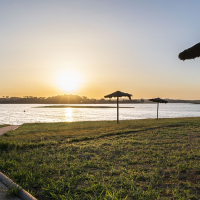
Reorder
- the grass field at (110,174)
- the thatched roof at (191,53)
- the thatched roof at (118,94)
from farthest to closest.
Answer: the thatched roof at (118,94) → the thatched roof at (191,53) → the grass field at (110,174)

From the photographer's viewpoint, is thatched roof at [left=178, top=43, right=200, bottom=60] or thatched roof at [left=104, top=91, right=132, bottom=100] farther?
thatched roof at [left=104, top=91, right=132, bottom=100]

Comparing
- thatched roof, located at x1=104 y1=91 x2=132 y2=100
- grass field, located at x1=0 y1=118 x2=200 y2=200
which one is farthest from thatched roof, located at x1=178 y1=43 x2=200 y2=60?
thatched roof, located at x1=104 y1=91 x2=132 y2=100

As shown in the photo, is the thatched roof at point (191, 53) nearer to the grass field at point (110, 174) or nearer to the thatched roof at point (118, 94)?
the grass field at point (110, 174)

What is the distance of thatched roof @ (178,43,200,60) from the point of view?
17.9ft

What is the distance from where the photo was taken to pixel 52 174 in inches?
167

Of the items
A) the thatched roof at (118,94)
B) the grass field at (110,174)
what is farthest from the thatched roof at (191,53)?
the thatched roof at (118,94)

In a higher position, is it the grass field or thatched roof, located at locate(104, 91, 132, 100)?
thatched roof, located at locate(104, 91, 132, 100)

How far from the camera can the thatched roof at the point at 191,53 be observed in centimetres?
547

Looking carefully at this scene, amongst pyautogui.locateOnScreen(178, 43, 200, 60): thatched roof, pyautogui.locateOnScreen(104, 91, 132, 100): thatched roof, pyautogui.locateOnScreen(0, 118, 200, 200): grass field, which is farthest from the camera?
pyautogui.locateOnScreen(104, 91, 132, 100): thatched roof

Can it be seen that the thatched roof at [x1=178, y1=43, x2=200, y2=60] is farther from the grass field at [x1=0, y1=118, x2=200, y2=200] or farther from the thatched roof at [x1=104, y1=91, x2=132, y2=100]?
the thatched roof at [x1=104, y1=91, x2=132, y2=100]

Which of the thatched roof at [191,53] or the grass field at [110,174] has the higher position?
the thatched roof at [191,53]

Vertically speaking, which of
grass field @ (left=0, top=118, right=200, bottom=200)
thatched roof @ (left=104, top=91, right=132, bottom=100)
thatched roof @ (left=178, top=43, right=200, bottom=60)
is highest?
thatched roof @ (left=178, top=43, right=200, bottom=60)

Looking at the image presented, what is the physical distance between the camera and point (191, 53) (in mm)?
5723

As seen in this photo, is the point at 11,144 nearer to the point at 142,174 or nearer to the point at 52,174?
the point at 52,174
